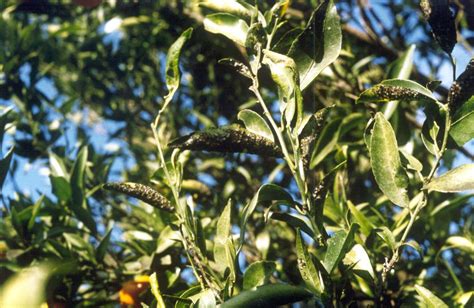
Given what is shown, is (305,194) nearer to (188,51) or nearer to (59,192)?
(59,192)

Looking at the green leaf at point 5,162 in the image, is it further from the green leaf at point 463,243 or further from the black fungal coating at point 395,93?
the green leaf at point 463,243

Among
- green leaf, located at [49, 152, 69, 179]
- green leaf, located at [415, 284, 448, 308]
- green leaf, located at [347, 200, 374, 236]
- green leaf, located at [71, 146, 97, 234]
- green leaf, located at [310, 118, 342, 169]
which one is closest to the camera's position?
green leaf, located at [415, 284, 448, 308]

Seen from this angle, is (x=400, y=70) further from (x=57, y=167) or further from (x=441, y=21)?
(x=57, y=167)

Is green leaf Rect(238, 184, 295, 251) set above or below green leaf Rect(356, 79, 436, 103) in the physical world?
below

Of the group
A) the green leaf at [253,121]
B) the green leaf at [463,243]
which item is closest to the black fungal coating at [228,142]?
the green leaf at [253,121]

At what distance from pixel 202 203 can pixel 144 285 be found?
39 centimetres

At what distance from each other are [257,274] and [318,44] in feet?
1.00

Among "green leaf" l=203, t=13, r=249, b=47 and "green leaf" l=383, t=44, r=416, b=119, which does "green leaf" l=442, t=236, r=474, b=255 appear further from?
"green leaf" l=203, t=13, r=249, b=47

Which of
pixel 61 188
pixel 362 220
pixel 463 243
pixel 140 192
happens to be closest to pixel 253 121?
pixel 140 192

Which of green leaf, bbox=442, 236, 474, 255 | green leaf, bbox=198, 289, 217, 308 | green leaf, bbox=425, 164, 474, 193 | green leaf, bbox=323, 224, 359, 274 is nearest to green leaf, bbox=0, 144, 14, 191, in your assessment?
green leaf, bbox=198, 289, 217, 308

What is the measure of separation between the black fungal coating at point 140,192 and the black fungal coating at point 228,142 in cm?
8

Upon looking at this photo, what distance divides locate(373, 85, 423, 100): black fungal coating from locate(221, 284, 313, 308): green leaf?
0.26 metres

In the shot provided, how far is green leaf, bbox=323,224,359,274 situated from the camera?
642 millimetres

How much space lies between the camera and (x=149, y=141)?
5.42 ft
